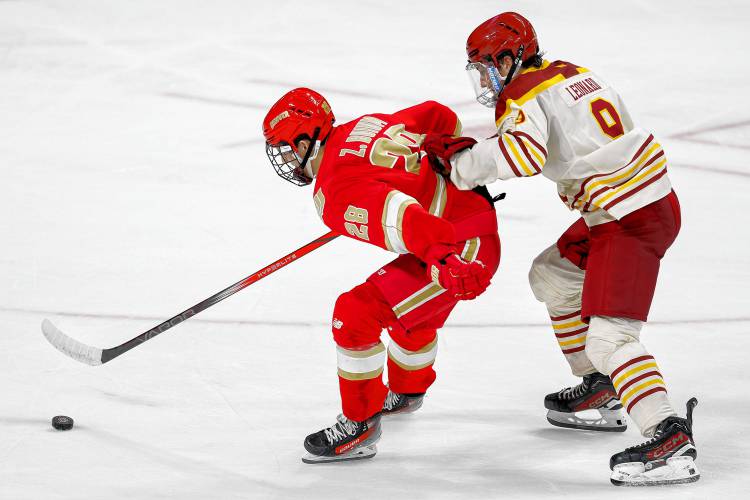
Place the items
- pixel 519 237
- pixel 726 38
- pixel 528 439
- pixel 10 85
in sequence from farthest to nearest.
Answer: pixel 726 38 < pixel 10 85 < pixel 519 237 < pixel 528 439

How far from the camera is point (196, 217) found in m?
5.02

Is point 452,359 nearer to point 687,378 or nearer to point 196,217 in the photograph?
point 687,378

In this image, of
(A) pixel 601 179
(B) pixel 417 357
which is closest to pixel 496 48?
(A) pixel 601 179

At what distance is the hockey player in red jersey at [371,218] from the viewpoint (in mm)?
2988

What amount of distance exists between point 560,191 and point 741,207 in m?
2.28

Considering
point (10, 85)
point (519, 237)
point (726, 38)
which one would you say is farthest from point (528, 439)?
point (726, 38)

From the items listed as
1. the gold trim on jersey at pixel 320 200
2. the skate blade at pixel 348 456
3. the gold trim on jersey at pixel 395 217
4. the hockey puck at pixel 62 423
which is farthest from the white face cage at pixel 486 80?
the hockey puck at pixel 62 423

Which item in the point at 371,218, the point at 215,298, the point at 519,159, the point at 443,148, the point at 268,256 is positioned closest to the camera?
the point at 519,159

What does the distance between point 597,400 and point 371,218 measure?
3.01 ft

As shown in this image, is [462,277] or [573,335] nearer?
[462,277]

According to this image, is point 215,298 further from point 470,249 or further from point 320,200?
point 470,249

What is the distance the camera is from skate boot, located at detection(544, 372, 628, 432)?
333 centimetres

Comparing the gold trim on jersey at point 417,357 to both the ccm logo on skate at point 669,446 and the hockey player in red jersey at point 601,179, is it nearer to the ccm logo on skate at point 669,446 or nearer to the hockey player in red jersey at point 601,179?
the hockey player in red jersey at point 601,179

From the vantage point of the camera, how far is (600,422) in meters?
3.34
